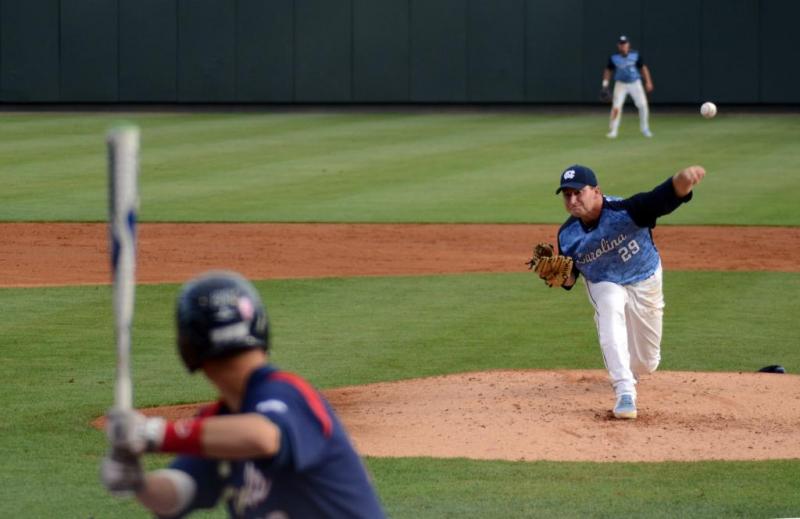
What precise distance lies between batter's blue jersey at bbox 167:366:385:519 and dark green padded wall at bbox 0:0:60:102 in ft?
117

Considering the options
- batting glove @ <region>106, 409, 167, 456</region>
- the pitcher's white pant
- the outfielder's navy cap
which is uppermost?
the outfielder's navy cap

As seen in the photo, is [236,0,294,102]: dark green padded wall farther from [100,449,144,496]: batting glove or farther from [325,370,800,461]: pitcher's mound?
[100,449,144,496]: batting glove

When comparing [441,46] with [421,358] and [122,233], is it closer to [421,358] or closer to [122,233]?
[421,358]

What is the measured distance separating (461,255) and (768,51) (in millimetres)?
22608

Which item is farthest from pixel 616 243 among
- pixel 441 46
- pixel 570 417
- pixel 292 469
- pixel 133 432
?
pixel 441 46

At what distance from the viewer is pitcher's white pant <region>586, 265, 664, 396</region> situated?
889 centimetres

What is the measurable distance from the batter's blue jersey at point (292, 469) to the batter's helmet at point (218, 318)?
0.11 m

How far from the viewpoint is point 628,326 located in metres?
9.27

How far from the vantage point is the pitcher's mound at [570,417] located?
833 cm

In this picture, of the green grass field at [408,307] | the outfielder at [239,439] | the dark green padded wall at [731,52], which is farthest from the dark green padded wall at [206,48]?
the outfielder at [239,439]

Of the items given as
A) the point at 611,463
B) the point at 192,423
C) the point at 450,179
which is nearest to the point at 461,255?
the point at 450,179

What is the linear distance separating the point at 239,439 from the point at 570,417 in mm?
6054

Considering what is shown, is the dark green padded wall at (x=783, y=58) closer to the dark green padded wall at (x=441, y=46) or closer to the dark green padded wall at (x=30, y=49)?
the dark green padded wall at (x=441, y=46)

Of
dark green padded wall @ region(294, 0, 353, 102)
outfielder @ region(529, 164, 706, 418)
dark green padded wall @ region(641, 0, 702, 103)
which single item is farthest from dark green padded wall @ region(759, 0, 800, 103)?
outfielder @ region(529, 164, 706, 418)
